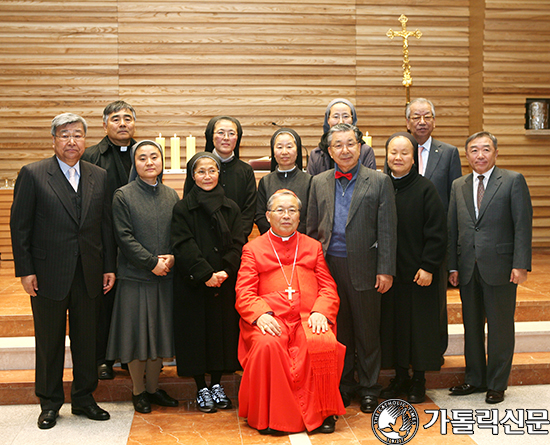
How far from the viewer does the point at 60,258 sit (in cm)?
313

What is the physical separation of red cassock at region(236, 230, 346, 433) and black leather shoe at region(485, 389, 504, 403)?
103 cm

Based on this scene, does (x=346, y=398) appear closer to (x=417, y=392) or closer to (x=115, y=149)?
(x=417, y=392)

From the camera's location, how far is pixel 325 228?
11.2ft

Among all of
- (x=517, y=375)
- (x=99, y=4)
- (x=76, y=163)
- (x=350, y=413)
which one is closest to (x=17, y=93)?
(x=99, y=4)

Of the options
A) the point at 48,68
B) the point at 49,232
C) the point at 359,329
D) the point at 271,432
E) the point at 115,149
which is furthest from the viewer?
the point at 48,68

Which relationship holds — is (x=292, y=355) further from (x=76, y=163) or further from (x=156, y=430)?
(x=76, y=163)

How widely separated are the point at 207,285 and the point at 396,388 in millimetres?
1398

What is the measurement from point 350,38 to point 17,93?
13.9 feet

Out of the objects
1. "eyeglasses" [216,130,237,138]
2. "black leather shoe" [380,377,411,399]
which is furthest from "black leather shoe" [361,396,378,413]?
"eyeglasses" [216,130,237,138]

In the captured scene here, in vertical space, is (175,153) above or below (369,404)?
above

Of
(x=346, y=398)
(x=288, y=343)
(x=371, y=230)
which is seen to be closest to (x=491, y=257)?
(x=371, y=230)

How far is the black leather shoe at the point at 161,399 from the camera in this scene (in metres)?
3.44

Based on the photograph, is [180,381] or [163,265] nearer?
[163,265]

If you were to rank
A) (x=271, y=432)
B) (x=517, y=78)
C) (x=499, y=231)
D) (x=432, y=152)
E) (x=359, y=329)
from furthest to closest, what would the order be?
1. (x=517, y=78)
2. (x=432, y=152)
3. (x=499, y=231)
4. (x=359, y=329)
5. (x=271, y=432)
